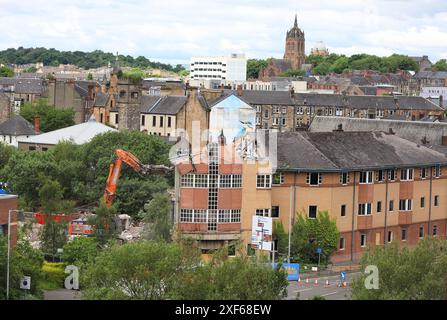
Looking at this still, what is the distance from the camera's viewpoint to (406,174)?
75562mm

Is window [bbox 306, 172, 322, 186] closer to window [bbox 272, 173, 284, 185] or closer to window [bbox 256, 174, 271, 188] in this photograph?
window [bbox 272, 173, 284, 185]

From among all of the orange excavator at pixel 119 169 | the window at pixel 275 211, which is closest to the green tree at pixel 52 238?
the orange excavator at pixel 119 169

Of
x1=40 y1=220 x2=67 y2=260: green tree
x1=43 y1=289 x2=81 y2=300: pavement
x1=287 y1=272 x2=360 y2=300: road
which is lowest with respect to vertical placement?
x1=287 y1=272 x2=360 y2=300: road

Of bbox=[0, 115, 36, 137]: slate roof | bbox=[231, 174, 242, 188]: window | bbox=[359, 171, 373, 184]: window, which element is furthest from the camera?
bbox=[0, 115, 36, 137]: slate roof

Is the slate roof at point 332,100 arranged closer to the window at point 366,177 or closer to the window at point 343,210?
the window at point 366,177

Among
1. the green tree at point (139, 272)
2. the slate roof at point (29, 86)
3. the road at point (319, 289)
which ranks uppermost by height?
the slate roof at point (29, 86)

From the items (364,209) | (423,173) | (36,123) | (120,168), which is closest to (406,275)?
(364,209)

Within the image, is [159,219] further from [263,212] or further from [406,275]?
[406,275]

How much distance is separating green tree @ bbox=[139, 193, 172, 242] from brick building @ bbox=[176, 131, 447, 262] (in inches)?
32.4

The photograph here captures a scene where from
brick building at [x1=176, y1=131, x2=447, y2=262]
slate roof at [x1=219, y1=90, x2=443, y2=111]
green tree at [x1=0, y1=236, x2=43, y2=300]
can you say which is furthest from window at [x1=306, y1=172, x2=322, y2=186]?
slate roof at [x1=219, y1=90, x2=443, y2=111]

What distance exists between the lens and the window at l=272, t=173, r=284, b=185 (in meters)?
68.4

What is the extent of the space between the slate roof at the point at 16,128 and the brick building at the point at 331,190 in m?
46.3

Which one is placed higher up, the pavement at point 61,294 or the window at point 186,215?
the window at point 186,215

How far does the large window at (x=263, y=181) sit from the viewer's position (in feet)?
219
